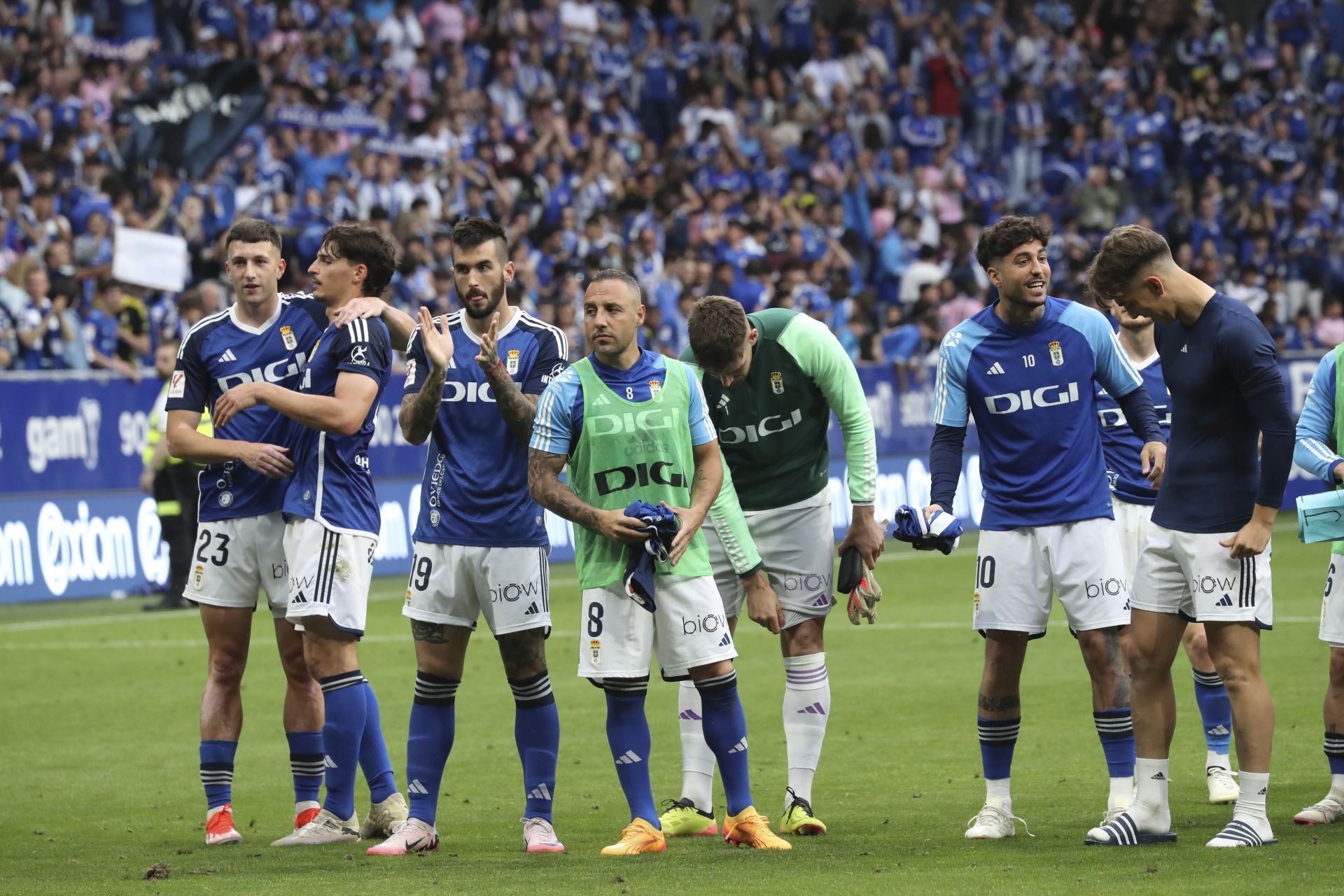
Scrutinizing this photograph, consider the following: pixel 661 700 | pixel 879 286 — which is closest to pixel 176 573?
pixel 661 700

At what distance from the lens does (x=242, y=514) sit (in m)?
8.16

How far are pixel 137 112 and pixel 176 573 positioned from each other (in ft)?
26.1

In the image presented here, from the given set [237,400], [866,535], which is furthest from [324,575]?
[866,535]

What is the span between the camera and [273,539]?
8.16 metres

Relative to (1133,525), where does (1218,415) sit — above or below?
above

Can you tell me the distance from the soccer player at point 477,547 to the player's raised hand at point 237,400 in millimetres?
615

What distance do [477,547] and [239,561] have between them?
1.11 meters

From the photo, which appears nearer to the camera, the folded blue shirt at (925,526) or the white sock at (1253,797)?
the white sock at (1253,797)

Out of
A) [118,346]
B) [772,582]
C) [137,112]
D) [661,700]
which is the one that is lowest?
[661,700]

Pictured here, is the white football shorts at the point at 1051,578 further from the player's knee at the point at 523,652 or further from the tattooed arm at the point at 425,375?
the tattooed arm at the point at 425,375

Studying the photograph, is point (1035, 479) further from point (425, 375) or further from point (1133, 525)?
point (425, 375)

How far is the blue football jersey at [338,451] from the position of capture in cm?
797

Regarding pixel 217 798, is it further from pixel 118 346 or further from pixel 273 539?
pixel 118 346

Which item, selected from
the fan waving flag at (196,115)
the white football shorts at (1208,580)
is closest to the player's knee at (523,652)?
the white football shorts at (1208,580)
